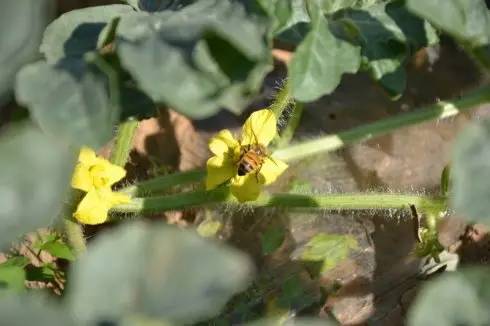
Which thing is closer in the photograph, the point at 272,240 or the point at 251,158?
the point at 251,158

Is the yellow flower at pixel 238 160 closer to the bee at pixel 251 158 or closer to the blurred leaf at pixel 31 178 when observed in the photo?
the bee at pixel 251 158

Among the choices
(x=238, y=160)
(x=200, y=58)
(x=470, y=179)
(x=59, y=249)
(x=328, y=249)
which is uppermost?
(x=200, y=58)

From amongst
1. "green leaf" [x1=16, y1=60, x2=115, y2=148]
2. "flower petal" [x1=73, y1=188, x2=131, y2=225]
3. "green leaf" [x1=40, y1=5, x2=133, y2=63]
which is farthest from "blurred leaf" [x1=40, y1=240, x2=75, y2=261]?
"green leaf" [x1=16, y1=60, x2=115, y2=148]

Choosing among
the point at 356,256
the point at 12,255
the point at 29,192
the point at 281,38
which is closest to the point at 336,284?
the point at 356,256

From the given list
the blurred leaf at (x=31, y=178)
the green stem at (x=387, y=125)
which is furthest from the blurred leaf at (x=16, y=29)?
the green stem at (x=387, y=125)

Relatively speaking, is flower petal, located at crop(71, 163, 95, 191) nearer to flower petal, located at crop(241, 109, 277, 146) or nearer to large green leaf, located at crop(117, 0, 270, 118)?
flower petal, located at crop(241, 109, 277, 146)

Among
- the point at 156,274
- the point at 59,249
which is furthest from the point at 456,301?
the point at 59,249

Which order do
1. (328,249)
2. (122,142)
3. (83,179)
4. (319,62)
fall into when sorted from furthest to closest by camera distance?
1. (328,249)
2. (122,142)
3. (83,179)
4. (319,62)

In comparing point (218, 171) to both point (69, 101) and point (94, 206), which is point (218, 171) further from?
point (69, 101)
